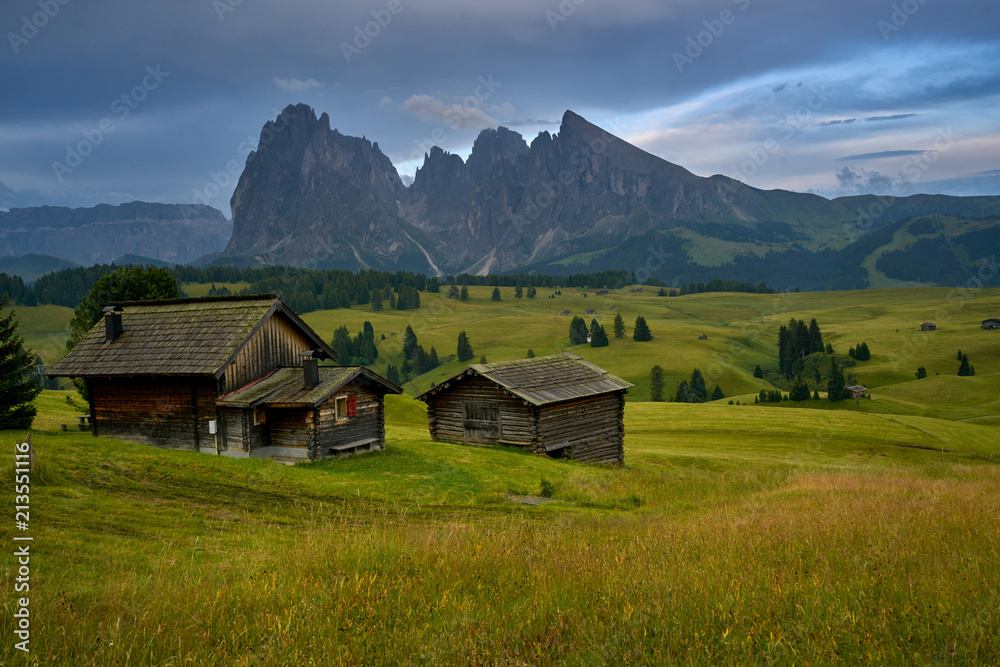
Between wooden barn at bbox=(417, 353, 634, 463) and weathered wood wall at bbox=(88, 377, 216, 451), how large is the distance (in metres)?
14.7

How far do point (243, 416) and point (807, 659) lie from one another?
26605 millimetres

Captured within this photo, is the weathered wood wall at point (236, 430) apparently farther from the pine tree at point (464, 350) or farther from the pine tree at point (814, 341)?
→ the pine tree at point (814, 341)

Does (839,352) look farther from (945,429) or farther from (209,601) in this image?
(209,601)

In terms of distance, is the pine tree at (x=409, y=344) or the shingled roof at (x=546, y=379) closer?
the shingled roof at (x=546, y=379)

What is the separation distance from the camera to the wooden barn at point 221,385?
27688 millimetres

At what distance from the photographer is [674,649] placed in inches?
182

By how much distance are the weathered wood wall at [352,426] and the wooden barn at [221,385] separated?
5 cm

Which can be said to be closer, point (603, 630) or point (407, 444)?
point (603, 630)

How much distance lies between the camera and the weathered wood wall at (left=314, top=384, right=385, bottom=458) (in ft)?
93.2

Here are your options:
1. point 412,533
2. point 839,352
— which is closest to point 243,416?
point 412,533

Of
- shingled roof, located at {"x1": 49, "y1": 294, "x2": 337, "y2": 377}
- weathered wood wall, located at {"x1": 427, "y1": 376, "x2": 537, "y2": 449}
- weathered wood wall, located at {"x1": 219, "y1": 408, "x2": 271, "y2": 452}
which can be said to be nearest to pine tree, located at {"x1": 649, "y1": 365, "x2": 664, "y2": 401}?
weathered wood wall, located at {"x1": 427, "y1": 376, "x2": 537, "y2": 449}

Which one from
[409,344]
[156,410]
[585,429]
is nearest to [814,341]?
[409,344]

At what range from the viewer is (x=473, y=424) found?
3981cm

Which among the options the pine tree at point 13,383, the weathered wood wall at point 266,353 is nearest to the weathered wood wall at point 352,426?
the weathered wood wall at point 266,353
